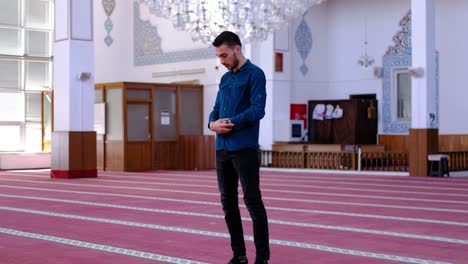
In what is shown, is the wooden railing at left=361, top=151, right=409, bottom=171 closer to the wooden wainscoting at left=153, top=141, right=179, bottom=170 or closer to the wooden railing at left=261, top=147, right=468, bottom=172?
the wooden railing at left=261, top=147, right=468, bottom=172

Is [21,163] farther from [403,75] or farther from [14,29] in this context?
[403,75]

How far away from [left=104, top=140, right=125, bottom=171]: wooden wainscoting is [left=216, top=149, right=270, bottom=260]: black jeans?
387 inches

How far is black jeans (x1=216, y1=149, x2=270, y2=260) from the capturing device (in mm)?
3299

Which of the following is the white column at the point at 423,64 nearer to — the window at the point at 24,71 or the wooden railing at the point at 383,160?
the wooden railing at the point at 383,160

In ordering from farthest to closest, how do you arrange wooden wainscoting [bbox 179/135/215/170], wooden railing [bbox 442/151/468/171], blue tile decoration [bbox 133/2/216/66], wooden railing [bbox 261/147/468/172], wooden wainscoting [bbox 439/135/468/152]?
blue tile decoration [bbox 133/2/216/66], wooden wainscoting [bbox 179/135/215/170], wooden wainscoting [bbox 439/135/468/152], wooden railing [bbox 261/147/468/172], wooden railing [bbox 442/151/468/171]

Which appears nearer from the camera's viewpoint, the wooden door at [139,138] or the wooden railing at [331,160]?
the wooden railing at [331,160]

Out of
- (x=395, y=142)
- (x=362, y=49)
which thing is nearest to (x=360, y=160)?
(x=395, y=142)

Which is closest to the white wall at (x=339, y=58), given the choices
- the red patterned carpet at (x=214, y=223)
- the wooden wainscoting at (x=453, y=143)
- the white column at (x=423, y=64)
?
the wooden wainscoting at (x=453, y=143)

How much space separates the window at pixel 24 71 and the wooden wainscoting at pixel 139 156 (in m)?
2.72

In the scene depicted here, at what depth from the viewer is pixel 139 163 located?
13.3 metres

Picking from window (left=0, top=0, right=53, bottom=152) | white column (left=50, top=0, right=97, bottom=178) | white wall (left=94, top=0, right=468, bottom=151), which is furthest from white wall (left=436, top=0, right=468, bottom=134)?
window (left=0, top=0, right=53, bottom=152)

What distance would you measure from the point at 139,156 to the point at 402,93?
15.9ft

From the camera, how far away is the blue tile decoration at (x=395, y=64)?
1359 cm

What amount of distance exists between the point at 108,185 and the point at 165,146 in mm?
4146
